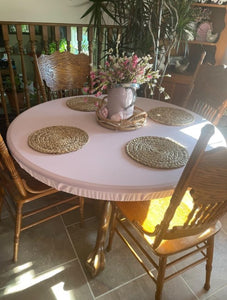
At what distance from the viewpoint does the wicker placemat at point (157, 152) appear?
99 cm

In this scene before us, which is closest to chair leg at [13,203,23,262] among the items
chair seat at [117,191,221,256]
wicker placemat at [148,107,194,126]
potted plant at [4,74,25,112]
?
chair seat at [117,191,221,256]

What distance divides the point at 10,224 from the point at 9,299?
513mm

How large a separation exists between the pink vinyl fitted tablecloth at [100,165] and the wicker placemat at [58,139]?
3cm

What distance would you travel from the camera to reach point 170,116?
57.4 inches

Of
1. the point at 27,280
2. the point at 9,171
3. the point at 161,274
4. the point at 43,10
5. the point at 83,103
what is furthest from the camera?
the point at 43,10

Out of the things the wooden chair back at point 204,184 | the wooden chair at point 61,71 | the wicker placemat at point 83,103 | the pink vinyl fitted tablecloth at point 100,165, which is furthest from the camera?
the wooden chair at point 61,71

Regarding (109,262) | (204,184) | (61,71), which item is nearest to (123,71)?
(204,184)

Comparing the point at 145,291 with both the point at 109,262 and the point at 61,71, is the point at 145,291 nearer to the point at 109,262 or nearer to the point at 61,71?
the point at 109,262

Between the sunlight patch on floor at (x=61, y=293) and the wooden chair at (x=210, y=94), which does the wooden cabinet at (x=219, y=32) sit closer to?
the wooden chair at (x=210, y=94)

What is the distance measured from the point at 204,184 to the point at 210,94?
1097 mm

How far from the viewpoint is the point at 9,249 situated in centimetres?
148

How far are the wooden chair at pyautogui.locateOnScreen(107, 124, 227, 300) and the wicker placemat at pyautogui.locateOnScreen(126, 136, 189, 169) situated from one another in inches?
5.6

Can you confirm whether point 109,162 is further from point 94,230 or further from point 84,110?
point 94,230

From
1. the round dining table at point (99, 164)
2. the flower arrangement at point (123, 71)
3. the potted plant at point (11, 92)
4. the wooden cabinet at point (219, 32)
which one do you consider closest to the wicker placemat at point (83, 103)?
the round dining table at point (99, 164)
